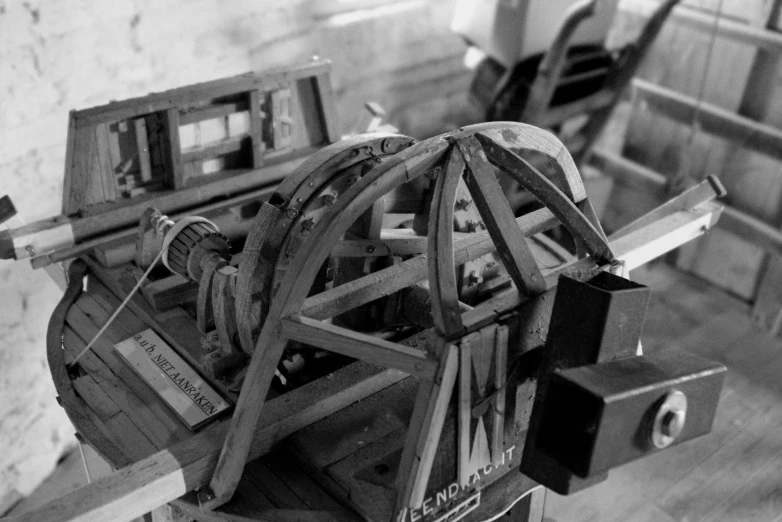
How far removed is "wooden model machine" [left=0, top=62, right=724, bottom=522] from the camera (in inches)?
85.7

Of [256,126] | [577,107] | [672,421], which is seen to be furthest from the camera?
[577,107]

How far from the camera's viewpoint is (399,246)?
2863mm

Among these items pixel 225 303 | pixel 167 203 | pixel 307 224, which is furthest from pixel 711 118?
pixel 225 303

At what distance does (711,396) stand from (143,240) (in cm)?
201

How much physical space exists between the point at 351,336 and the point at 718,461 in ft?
9.30

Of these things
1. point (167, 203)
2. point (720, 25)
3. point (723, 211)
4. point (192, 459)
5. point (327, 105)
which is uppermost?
point (720, 25)

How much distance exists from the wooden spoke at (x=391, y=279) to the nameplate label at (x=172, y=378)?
55 centimetres

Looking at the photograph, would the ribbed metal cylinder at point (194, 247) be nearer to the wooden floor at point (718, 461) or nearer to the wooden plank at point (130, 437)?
the wooden plank at point (130, 437)

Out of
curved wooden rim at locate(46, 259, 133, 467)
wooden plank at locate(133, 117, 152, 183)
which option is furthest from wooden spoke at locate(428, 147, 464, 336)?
wooden plank at locate(133, 117, 152, 183)


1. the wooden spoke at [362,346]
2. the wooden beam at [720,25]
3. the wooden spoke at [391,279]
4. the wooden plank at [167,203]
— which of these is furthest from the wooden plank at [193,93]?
the wooden beam at [720,25]

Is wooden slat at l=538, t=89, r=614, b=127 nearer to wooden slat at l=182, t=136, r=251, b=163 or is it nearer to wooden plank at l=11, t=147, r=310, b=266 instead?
wooden plank at l=11, t=147, r=310, b=266

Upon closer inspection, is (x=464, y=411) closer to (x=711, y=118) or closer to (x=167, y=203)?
(x=167, y=203)

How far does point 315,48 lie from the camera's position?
5285 mm

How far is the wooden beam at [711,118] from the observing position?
5.19 m
